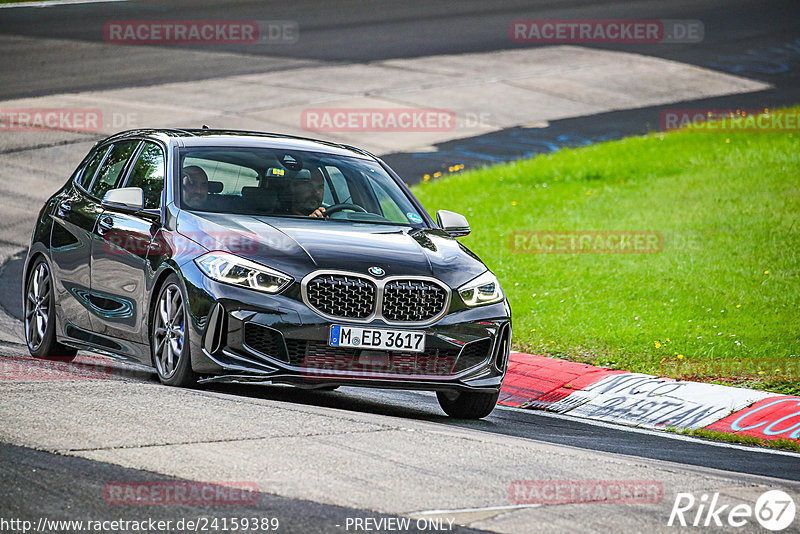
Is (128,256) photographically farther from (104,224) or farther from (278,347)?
(278,347)

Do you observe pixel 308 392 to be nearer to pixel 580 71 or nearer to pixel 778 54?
pixel 580 71

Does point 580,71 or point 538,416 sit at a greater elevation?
point 580,71

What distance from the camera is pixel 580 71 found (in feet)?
93.4

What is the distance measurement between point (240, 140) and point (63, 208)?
159 centimetres

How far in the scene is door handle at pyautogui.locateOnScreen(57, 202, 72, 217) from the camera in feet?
32.3

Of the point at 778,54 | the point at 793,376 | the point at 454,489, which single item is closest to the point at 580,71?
the point at 778,54

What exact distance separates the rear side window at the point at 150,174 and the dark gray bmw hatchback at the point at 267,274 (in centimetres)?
2

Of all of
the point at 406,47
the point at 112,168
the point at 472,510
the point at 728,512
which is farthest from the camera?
the point at 406,47

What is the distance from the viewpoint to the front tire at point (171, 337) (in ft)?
26.1

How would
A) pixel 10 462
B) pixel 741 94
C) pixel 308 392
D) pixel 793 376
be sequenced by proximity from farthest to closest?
1. pixel 741 94
2. pixel 793 376
3. pixel 308 392
4. pixel 10 462

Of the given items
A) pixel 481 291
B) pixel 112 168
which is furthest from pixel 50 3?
pixel 481 291

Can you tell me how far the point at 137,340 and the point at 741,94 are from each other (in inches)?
798

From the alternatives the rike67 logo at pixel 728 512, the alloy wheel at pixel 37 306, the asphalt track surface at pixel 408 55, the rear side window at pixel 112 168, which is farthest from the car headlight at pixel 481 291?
the alloy wheel at pixel 37 306

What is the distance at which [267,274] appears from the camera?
775 cm
